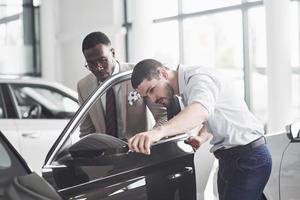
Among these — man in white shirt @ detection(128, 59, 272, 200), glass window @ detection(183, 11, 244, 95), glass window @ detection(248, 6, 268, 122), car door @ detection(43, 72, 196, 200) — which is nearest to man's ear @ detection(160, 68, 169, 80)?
man in white shirt @ detection(128, 59, 272, 200)

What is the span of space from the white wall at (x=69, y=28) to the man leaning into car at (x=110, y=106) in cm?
1002

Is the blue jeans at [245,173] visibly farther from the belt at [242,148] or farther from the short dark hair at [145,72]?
the short dark hair at [145,72]

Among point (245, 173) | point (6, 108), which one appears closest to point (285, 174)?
point (245, 173)

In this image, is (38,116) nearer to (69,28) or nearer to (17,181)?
(17,181)

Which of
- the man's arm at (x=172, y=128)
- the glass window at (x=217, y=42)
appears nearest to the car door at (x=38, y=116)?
the man's arm at (x=172, y=128)

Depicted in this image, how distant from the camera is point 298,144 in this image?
115 inches

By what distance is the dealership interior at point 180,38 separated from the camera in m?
8.27

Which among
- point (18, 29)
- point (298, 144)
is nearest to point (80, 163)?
point (298, 144)

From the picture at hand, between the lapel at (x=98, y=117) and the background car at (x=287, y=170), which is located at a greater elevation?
the lapel at (x=98, y=117)

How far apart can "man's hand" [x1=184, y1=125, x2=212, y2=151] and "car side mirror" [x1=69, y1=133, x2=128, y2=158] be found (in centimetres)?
52

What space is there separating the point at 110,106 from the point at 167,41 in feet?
30.9

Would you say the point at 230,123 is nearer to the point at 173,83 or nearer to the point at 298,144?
the point at 173,83

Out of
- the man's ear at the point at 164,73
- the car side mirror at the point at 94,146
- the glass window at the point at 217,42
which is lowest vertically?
the car side mirror at the point at 94,146

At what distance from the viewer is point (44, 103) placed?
5.69 meters
